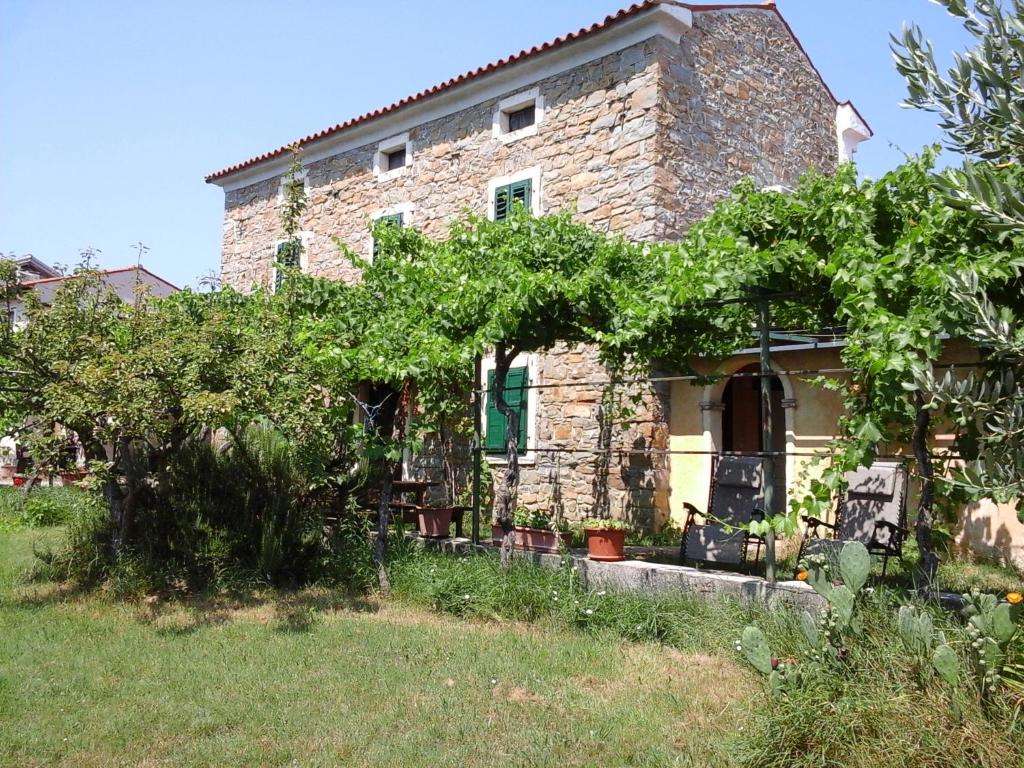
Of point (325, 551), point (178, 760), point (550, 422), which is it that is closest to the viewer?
point (178, 760)

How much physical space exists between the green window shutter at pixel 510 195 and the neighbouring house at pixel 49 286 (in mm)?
4611

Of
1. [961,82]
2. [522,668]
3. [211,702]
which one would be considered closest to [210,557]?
[211,702]

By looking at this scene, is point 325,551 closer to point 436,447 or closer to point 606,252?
point 606,252

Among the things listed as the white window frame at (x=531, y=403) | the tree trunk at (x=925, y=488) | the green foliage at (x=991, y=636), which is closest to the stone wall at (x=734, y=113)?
the white window frame at (x=531, y=403)

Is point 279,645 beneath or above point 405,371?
beneath

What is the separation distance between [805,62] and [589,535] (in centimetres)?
930

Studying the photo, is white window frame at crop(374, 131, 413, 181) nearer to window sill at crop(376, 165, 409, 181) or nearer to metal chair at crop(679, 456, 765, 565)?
window sill at crop(376, 165, 409, 181)

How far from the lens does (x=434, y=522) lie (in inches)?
313

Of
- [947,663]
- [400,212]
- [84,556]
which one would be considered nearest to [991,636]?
[947,663]

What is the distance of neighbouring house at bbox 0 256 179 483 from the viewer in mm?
6715

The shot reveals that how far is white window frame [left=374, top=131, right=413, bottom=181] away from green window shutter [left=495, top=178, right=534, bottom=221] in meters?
2.05

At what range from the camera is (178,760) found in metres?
3.67

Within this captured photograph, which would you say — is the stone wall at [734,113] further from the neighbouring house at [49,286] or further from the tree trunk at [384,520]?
the neighbouring house at [49,286]

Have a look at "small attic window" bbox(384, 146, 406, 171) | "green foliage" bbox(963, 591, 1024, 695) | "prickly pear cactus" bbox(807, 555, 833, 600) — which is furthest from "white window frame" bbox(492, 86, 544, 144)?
"green foliage" bbox(963, 591, 1024, 695)
